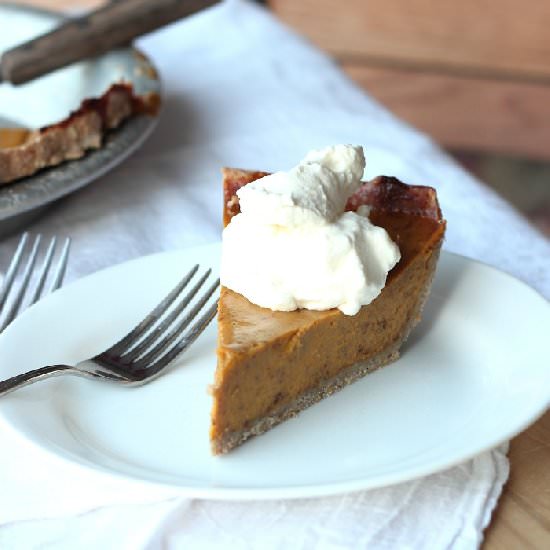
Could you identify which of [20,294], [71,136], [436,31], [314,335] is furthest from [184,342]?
[436,31]

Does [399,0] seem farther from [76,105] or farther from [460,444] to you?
[460,444]

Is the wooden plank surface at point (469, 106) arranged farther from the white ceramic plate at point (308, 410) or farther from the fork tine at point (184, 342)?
the fork tine at point (184, 342)

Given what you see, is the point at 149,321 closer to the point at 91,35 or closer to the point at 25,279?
the point at 25,279

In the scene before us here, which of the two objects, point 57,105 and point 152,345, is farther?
point 57,105

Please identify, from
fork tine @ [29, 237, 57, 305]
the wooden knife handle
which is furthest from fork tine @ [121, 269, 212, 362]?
the wooden knife handle

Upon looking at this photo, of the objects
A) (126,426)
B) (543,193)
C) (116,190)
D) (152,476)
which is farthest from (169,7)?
(543,193)
